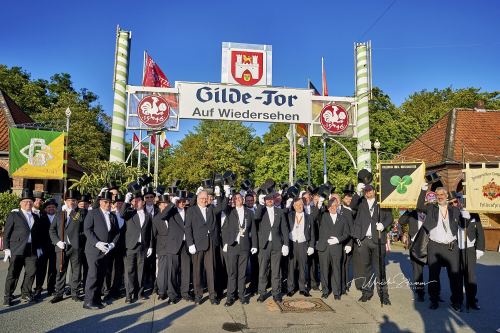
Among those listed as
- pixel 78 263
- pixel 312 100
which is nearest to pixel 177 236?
pixel 78 263

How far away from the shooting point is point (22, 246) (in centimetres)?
661

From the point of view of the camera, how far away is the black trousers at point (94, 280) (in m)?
6.29

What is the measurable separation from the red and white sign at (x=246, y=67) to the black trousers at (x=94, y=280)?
8.27m

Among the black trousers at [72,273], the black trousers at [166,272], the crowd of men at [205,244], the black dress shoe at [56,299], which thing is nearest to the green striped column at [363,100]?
the crowd of men at [205,244]

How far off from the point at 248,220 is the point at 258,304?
144cm

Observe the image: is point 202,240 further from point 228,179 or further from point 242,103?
point 242,103

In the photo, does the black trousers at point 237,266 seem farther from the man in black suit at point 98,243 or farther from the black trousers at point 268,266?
the man in black suit at point 98,243

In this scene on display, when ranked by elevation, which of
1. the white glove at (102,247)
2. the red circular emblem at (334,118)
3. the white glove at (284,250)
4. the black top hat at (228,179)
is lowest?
the white glove at (284,250)

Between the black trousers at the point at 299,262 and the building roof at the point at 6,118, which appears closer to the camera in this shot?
the black trousers at the point at 299,262

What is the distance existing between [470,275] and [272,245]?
3381mm

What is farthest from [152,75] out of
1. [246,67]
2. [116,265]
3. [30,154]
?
[116,265]

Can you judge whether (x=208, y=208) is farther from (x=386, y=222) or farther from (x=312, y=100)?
(x=312, y=100)

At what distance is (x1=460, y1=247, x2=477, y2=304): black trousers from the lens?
6420mm

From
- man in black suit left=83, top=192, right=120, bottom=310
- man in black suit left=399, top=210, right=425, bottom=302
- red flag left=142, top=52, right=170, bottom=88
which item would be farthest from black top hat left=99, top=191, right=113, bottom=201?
red flag left=142, top=52, right=170, bottom=88
